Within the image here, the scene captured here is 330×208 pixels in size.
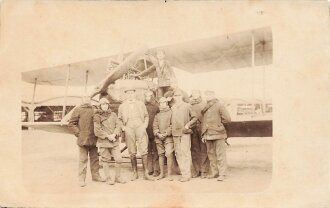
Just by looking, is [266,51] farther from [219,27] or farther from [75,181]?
[75,181]

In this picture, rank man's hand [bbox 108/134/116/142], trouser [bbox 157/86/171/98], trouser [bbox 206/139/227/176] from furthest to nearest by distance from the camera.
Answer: trouser [bbox 157/86/171/98]
trouser [bbox 206/139/227/176]
man's hand [bbox 108/134/116/142]

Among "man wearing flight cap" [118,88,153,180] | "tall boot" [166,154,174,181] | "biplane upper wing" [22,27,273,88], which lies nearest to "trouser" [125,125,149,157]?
"man wearing flight cap" [118,88,153,180]

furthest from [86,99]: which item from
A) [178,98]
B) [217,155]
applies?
[217,155]

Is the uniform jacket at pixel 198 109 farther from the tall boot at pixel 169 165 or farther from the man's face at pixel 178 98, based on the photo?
the tall boot at pixel 169 165

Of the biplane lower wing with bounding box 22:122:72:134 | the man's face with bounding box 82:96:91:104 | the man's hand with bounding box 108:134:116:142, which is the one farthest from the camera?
the biplane lower wing with bounding box 22:122:72:134

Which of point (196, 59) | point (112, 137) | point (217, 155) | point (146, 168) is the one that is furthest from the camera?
point (196, 59)

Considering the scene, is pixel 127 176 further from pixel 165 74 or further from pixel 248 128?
pixel 248 128

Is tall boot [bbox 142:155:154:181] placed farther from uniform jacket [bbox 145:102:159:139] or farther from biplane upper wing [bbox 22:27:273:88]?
biplane upper wing [bbox 22:27:273:88]

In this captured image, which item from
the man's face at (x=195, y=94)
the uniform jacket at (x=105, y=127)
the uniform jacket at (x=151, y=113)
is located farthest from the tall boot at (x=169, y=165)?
the man's face at (x=195, y=94)
